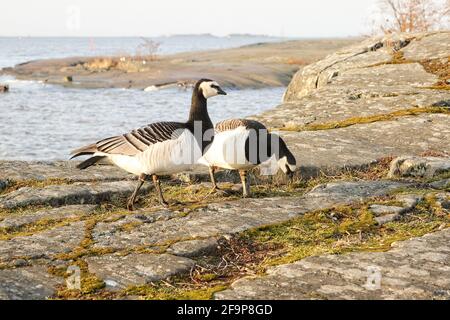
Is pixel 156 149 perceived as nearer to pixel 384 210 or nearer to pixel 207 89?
pixel 207 89

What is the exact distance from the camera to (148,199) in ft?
23.9

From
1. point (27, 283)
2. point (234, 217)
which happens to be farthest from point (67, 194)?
point (27, 283)

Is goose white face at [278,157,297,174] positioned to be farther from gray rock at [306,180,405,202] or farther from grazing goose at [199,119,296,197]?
gray rock at [306,180,405,202]

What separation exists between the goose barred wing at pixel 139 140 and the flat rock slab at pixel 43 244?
4.18 feet

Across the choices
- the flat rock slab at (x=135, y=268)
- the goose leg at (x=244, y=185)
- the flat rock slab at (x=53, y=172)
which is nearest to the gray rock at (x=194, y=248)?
the flat rock slab at (x=135, y=268)

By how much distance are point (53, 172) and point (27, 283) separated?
3.91 m

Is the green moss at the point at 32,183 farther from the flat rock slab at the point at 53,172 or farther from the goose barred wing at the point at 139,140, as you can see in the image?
the goose barred wing at the point at 139,140

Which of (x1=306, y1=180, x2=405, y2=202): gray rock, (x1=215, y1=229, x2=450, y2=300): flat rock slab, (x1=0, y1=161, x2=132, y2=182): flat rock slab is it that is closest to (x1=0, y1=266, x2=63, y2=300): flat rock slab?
(x1=215, y1=229, x2=450, y2=300): flat rock slab

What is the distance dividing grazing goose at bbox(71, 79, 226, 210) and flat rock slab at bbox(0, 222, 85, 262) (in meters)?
1.20

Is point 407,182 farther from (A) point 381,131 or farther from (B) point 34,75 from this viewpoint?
(B) point 34,75

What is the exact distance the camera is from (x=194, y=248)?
520cm

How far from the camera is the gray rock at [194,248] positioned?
202 inches

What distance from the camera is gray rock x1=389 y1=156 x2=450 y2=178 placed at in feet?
24.5
